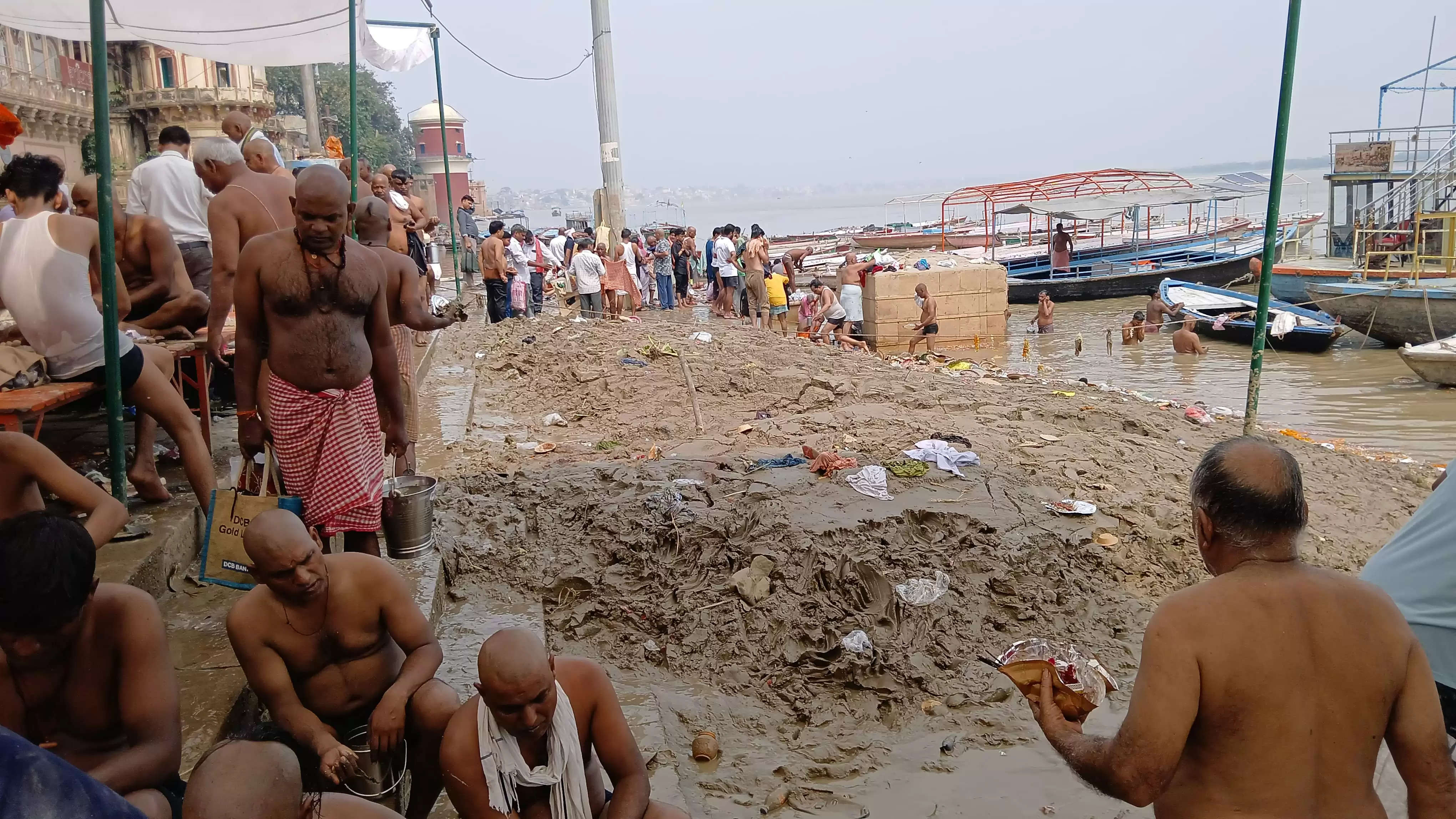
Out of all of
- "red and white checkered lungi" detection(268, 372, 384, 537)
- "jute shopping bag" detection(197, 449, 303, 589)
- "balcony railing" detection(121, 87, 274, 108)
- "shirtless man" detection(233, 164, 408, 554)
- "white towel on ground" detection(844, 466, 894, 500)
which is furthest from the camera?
"balcony railing" detection(121, 87, 274, 108)

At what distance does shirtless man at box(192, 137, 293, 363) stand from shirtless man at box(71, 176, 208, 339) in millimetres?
793

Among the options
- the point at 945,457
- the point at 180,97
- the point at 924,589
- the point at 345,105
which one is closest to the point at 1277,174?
the point at 945,457

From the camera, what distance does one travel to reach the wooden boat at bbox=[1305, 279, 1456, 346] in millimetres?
17266

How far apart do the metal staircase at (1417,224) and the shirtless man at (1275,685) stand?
773 inches

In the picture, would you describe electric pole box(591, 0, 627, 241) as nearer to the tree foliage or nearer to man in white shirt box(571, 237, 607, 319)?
man in white shirt box(571, 237, 607, 319)

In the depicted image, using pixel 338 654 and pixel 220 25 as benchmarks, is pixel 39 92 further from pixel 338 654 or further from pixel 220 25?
pixel 338 654

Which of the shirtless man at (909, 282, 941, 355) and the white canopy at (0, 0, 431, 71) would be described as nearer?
the white canopy at (0, 0, 431, 71)

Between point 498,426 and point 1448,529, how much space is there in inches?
290

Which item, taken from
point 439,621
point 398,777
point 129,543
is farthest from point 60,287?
point 398,777

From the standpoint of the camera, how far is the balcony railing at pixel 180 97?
97.7ft

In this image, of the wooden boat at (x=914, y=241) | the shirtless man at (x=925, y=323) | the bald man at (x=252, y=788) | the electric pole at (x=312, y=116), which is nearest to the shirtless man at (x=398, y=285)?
the bald man at (x=252, y=788)

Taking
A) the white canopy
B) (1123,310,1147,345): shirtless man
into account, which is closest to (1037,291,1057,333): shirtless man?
(1123,310,1147,345): shirtless man

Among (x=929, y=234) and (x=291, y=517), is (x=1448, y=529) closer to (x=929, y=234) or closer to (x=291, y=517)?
(x=291, y=517)

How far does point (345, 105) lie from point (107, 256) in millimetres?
44099
